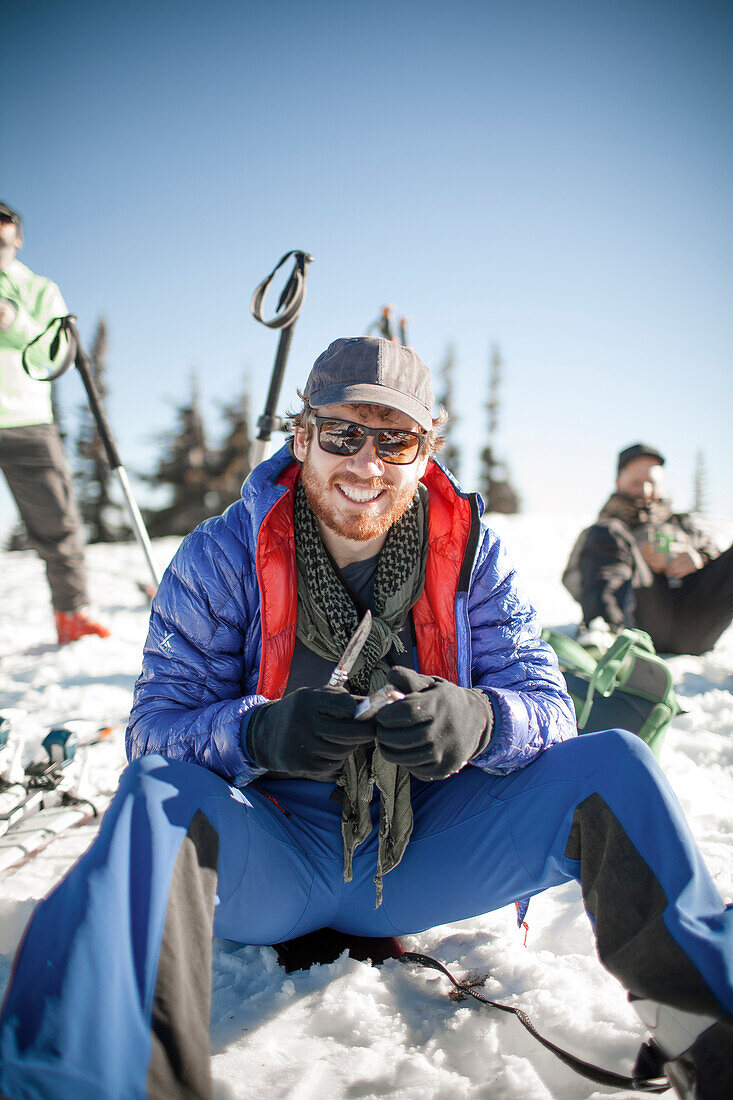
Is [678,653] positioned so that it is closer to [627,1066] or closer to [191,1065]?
[627,1066]

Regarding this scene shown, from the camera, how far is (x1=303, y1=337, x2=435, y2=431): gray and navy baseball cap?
2010mm

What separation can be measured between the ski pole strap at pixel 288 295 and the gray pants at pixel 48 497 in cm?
243

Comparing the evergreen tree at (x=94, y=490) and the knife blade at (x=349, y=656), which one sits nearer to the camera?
the knife blade at (x=349, y=656)

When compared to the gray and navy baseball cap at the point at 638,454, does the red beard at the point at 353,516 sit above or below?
below

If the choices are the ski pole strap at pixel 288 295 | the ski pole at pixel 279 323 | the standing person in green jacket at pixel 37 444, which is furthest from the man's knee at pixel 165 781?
the standing person in green jacket at pixel 37 444

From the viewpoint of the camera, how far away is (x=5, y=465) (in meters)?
4.73

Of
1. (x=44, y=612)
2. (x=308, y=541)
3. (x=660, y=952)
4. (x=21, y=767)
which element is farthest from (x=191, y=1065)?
(x=44, y=612)

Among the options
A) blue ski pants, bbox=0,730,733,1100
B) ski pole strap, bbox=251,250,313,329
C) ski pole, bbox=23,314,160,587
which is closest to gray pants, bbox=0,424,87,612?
ski pole, bbox=23,314,160,587

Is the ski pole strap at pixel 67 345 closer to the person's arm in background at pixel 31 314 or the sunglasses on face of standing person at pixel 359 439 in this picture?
the person's arm in background at pixel 31 314

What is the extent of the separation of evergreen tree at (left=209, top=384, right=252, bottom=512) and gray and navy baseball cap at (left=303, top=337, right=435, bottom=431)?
2456 cm

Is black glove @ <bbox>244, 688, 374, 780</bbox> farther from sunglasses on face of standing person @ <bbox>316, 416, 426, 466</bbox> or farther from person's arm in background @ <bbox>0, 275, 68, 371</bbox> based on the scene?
person's arm in background @ <bbox>0, 275, 68, 371</bbox>

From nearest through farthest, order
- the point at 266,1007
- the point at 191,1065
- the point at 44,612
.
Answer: the point at 191,1065 → the point at 266,1007 → the point at 44,612

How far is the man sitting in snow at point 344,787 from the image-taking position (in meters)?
1.10

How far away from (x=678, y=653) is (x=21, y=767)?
4674 millimetres
